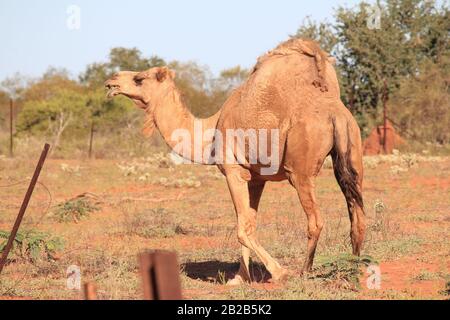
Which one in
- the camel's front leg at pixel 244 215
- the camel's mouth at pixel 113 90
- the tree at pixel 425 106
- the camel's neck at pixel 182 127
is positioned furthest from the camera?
the tree at pixel 425 106

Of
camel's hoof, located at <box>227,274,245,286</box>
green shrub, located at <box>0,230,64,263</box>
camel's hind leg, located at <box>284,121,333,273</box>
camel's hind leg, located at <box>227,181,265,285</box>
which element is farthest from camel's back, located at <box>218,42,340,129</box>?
green shrub, located at <box>0,230,64,263</box>

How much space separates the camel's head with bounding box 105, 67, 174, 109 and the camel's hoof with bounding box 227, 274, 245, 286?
7.78 feet

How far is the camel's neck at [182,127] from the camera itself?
9.82 metres

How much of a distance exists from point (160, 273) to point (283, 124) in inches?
207

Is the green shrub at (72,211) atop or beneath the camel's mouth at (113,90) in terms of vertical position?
beneath

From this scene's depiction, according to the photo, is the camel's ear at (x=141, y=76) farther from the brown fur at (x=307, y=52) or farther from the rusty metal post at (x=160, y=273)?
the rusty metal post at (x=160, y=273)

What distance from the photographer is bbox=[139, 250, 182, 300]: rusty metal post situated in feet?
12.4

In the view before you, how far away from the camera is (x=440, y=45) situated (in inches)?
1629

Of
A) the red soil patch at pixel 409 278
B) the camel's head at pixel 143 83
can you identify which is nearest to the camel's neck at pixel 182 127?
the camel's head at pixel 143 83

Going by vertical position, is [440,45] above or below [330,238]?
above

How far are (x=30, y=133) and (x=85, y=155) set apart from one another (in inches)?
351
